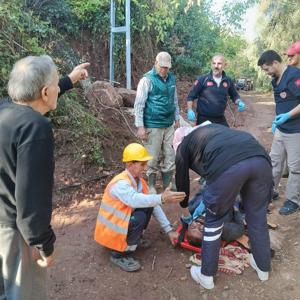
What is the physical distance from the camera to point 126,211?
3.13m

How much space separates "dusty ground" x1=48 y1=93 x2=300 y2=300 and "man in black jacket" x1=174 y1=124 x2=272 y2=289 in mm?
139

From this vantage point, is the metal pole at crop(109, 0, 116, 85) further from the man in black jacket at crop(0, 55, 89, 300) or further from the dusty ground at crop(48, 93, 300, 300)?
the man in black jacket at crop(0, 55, 89, 300)

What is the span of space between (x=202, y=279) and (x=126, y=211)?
882mm

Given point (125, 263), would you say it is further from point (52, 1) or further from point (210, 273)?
point (52, 1)

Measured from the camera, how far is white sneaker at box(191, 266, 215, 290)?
2924mm

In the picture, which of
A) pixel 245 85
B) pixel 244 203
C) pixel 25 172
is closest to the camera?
pixel 25 172

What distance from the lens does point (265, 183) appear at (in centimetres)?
275

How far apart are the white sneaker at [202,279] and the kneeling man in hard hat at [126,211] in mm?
536

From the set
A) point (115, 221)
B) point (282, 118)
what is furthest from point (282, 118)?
point (115, 221)

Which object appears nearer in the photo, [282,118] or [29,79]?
[29,79]

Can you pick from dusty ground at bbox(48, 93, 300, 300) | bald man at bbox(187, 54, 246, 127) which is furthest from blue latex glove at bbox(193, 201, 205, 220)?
bald man at bbox(187, 54, 246, 127)

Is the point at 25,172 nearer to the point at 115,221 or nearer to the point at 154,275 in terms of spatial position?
the point at 115,221

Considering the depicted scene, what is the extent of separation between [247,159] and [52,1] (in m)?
6.85

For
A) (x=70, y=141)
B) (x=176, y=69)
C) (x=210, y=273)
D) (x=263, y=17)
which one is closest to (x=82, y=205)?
(x=70, y=141)
